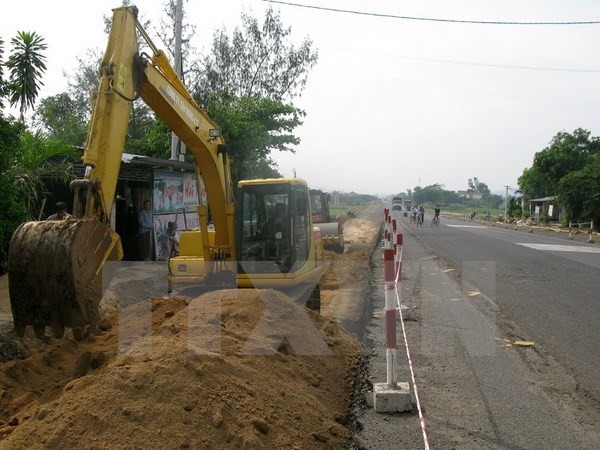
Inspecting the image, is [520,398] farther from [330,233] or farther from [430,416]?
[330,233]

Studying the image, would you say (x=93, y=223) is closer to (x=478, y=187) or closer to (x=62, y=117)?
(x=62, y=117)

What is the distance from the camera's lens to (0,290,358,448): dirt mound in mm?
4004

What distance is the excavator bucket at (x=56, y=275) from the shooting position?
493 centimetres

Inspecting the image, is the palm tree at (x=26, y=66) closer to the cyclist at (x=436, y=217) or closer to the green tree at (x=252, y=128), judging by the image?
the green tree at (x=252, y=128)

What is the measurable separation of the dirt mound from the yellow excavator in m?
0.74

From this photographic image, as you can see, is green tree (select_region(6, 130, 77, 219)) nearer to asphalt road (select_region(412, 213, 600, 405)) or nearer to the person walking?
the person walking

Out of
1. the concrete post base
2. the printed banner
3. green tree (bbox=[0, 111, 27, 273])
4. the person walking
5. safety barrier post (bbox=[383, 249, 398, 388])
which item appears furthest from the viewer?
the printed banner

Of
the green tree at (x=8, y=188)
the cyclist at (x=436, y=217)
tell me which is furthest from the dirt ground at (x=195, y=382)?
the cyclist at (x=436, y=217)

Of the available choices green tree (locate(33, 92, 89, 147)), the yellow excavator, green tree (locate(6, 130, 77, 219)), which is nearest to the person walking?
green tree (locate(6, 130, 77, 219))

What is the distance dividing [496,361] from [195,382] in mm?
3823

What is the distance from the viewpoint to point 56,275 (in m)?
4.94

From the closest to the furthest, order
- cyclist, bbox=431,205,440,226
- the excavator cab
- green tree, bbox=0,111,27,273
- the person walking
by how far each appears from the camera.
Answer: the excavator cab < green tree, bbox=0,111,27,273 < the person walking < cyclist, bbox=431,205,440,226

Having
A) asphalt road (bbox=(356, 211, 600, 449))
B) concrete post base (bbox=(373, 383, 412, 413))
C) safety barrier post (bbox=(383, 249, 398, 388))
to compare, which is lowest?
asphalt road (bbox=(356, 211, 600, 449))

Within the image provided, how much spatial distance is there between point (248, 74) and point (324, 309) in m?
28.5
